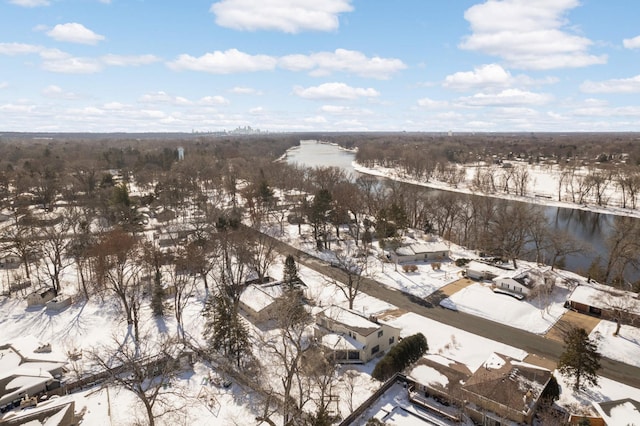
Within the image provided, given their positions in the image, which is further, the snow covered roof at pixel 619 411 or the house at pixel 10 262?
the house at pixel 10 262

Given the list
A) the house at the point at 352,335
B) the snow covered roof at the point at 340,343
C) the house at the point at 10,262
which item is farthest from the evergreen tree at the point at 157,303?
the house at the point at 10,262

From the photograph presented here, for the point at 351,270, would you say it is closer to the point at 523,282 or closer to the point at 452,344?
the point at 452,344

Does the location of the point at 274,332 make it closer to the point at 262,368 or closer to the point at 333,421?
the point at 262,368

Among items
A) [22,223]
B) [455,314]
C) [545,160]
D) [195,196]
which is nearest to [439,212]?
[455,314]

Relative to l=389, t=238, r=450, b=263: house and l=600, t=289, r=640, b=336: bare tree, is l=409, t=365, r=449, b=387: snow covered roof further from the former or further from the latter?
l=389, t=238, r=450, b=263: house

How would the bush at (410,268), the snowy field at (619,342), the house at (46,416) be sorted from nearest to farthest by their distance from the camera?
the house at (46,416) < the snowy field at (619,342) < the bush at (410,268)

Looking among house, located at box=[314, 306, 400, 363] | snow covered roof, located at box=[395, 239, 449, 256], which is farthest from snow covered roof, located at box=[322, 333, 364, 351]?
snow covered roof, located at box=[395, 239, 449, 256]

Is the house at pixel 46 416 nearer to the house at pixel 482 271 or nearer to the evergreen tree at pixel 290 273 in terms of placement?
the evergreen tree at pixel 290 273
